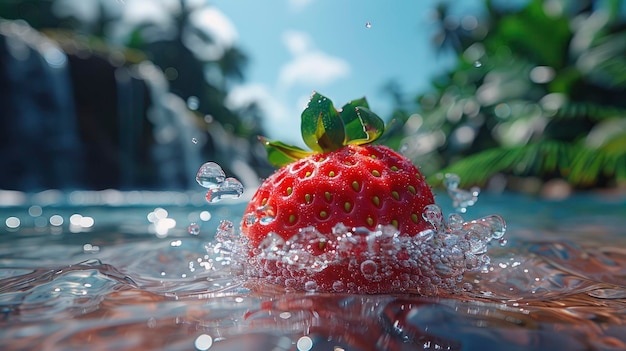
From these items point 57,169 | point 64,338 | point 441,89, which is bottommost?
point 64,338

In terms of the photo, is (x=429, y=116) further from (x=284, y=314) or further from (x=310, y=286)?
(x=284, y=314)

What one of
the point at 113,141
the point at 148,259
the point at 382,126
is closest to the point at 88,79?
the point at 113,141

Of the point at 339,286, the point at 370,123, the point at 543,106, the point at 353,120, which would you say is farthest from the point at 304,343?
the point at 543,106

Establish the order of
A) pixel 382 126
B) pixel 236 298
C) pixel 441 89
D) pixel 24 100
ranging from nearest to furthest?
1. pixel 236 298
2. pixel 382 126
3. pixel 24 100
4. pixel 441 89

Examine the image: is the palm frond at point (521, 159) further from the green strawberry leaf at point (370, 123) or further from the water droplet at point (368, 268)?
the water droplet at point (368, 268)

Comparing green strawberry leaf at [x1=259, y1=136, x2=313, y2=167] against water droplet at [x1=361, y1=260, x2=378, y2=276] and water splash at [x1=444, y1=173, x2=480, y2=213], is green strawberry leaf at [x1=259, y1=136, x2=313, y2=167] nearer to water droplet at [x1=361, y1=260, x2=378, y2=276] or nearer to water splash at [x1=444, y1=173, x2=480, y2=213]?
water droplet at [x1=361, y1=260, x2=378, y2=276]

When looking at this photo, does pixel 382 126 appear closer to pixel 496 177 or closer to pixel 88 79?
pixel 88 79

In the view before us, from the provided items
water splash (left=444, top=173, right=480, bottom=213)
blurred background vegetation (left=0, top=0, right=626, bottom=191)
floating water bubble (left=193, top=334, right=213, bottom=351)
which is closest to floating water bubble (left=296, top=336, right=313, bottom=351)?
floating water bubble (left=193, top=334, right=213, bottom=351)
